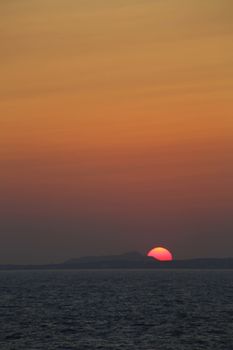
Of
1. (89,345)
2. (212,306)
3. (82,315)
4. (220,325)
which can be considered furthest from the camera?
(212,306)

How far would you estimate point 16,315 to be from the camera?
4611 inches

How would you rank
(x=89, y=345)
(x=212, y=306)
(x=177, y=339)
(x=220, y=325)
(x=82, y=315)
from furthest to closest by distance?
(x=212, y=306), (x=82, y=315), (x=220, y=325), (x=177, y=339), (x=89, y=345)

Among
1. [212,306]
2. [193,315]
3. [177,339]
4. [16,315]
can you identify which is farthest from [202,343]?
[212,306]

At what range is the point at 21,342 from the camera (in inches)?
3243

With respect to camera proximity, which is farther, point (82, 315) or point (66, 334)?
point (82, 315)

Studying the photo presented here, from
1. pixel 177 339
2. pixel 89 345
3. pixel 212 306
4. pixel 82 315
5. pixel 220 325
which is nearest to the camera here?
pixel 89 345

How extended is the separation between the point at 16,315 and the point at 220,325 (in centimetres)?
3399

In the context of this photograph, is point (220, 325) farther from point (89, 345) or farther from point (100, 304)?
point (100, 304)

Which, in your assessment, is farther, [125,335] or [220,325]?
[220,325]

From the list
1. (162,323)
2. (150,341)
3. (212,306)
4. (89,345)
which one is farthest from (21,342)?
(212,306)

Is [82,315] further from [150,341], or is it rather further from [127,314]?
[150,341]

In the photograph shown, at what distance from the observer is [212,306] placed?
13850cm

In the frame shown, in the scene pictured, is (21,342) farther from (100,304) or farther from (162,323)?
(100,304)

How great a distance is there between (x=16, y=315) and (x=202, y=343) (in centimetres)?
4339
